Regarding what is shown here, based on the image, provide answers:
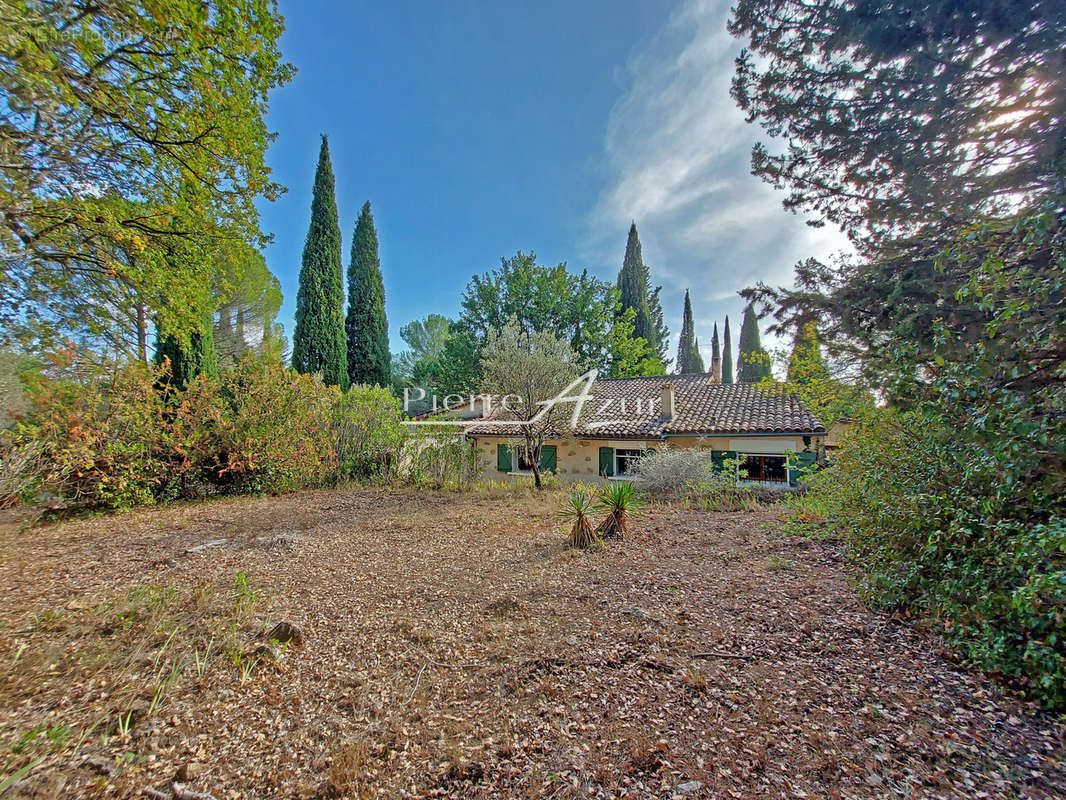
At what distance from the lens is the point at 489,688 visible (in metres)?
2.48

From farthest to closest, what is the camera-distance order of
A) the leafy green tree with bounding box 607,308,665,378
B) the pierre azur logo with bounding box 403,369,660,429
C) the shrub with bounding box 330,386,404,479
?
the leafy green tree with bounding box 607,308,665,378
the shrub with bounding box 330,386,404,479
the pierre azur logo with bounding box 403,369,660,429

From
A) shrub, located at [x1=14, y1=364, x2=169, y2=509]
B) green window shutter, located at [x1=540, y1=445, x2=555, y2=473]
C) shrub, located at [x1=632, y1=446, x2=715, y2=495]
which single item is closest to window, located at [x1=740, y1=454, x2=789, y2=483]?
shrub, located at [x1=632, y1=446, x2=715, y2=495]

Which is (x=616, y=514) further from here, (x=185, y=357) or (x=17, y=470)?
(x=185, y=357)

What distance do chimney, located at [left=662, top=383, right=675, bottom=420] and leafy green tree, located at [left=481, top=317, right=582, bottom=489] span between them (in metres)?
4.80

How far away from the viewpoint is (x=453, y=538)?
19.2 feet

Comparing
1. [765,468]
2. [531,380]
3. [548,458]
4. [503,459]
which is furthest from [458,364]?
[765,468]

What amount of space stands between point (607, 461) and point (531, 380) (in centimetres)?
474

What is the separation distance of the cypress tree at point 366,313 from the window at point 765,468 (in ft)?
54.4

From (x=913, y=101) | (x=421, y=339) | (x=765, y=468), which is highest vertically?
(x=421, y=339)

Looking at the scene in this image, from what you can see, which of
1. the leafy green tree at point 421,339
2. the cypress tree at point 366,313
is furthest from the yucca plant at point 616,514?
the leafy green tree at point 421,339

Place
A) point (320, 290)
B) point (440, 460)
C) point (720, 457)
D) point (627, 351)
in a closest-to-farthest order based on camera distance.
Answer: point (440, 460), point (720, 457), point (320, 290), point (627, 351)

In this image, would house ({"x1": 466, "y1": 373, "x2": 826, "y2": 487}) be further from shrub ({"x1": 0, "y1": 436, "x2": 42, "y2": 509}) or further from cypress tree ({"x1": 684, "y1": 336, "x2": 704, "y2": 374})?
cypress tree ({"x1": 684, "y1": 336, "x2": 704, "y2": 374})

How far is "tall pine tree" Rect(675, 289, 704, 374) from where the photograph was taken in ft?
105

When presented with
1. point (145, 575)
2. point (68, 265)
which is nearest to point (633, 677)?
→ point (145, 575)
